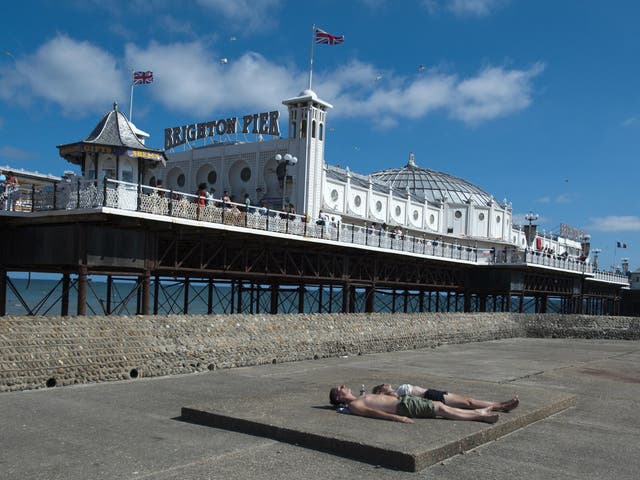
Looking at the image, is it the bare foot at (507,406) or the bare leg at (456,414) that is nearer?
the bare leg at (456,414)

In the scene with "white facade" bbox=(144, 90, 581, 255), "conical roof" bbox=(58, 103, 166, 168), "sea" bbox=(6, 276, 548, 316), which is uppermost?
"white facade" bbox=(144, 90, 581, 255)

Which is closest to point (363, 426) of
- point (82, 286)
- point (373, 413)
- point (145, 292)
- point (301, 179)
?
point (373, 413)

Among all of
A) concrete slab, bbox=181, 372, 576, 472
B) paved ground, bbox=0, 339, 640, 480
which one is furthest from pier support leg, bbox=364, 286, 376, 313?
concrete slab, bbox=181, 372, 576, 472

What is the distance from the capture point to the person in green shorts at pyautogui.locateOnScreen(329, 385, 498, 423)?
11.1 m

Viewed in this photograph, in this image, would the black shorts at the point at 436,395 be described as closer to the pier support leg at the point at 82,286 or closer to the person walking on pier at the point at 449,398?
the person walking on pier at the point at 449,398

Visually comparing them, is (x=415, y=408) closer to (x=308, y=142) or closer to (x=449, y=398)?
(x=449, y=398)

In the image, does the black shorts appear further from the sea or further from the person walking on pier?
the sea

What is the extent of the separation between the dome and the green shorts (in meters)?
72.3

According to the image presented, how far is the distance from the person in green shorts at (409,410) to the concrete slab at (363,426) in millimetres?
135

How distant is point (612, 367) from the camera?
82.3 ft

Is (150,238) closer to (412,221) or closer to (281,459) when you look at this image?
(281,459)

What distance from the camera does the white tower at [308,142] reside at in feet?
157

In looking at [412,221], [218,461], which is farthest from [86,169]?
[412,221]

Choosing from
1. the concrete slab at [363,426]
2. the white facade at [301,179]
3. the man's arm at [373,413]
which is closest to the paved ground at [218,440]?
the concrete slab at [363,426]
